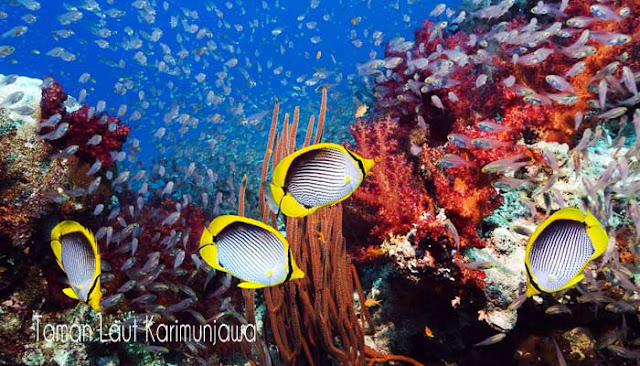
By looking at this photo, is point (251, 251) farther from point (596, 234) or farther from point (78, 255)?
point (596, 234)

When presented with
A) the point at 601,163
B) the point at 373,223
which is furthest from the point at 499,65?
the point at 373,223

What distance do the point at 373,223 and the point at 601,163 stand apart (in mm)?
2466

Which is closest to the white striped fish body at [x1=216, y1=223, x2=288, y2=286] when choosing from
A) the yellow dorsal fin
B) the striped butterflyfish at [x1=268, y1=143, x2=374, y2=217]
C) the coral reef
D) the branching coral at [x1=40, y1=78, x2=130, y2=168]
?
the striped butterflyfish at [x1=268, y1=143, x2=374, y2=217]

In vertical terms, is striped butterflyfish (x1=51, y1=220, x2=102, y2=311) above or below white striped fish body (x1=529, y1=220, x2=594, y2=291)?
above

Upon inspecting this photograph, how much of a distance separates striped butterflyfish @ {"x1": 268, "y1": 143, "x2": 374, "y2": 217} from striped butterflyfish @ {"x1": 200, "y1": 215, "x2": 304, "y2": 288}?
0.21 m

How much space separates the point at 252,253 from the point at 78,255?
1044 millimetres

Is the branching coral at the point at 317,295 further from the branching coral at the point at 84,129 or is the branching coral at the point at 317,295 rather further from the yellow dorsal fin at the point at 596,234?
the branching coral at the point at 84,129

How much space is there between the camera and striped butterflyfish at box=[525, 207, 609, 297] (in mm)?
1725

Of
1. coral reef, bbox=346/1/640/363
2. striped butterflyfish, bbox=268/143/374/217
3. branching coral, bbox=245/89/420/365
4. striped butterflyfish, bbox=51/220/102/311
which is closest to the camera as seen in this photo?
striped butterflyfish, bbox=268/143/374/217

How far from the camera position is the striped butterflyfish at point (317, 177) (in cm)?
158

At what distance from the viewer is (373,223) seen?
4.27 m

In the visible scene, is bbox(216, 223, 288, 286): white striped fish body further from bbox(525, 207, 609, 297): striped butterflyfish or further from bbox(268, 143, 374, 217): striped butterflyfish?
bbox(525, 207, 609, 297): striped butterflyfish

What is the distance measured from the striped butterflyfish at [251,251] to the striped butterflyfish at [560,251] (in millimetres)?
1137

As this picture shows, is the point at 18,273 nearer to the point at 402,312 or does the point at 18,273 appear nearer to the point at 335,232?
the point at 335,232
